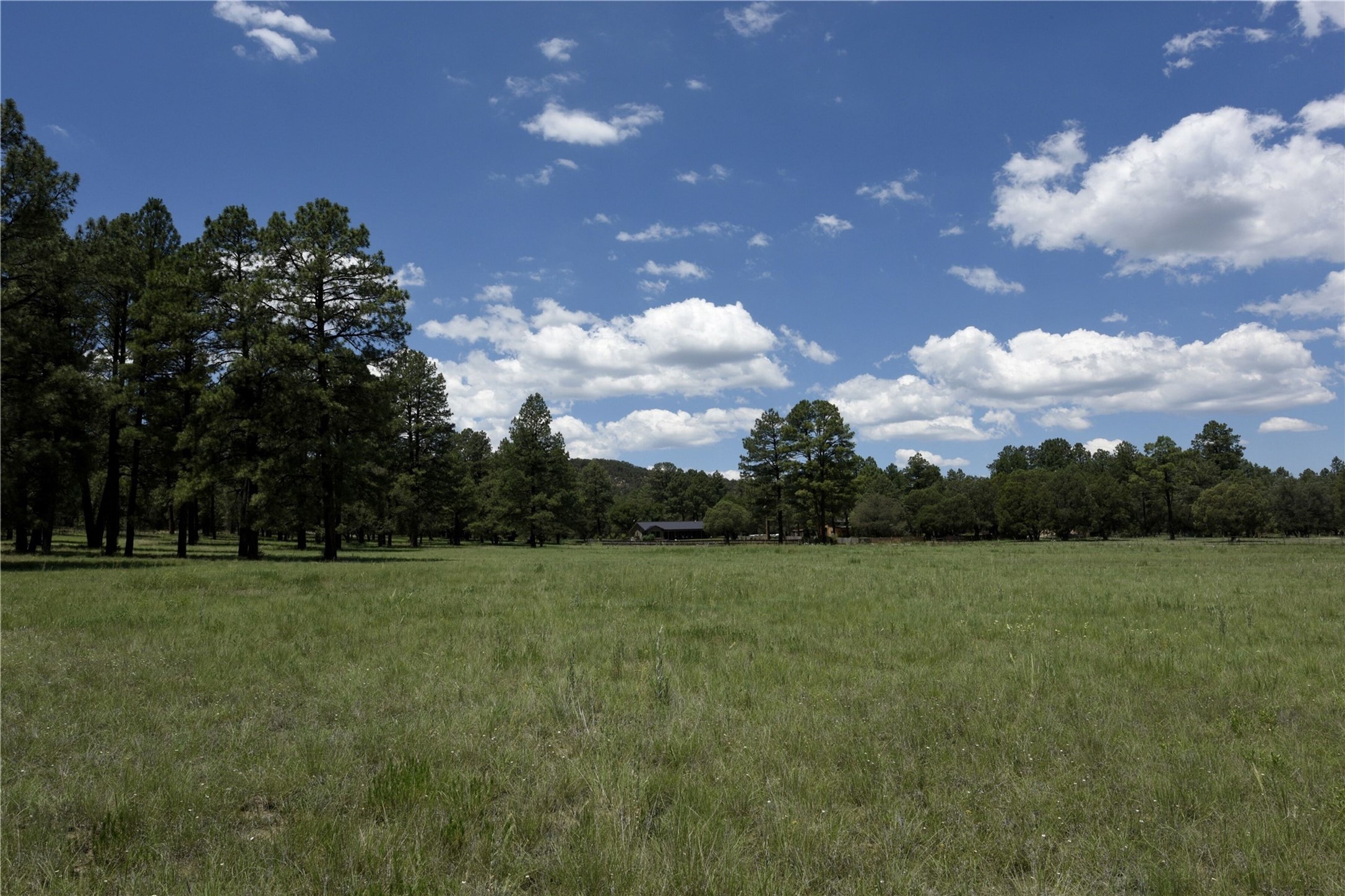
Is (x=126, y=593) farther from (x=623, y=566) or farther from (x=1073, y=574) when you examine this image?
(x=1073, y=574)

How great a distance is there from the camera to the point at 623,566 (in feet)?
90.7

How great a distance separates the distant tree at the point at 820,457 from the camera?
73.9 metres

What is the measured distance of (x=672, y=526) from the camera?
130m

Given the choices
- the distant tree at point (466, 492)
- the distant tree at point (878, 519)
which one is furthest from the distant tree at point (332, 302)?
the distant tree at point (878, 519)

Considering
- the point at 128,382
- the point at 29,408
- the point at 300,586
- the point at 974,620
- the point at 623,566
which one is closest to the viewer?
the point at 974,620

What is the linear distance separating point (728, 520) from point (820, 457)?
30.4 meters

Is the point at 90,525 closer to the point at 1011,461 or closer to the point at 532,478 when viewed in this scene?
the point at 532,478

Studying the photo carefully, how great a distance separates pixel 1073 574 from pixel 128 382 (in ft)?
131

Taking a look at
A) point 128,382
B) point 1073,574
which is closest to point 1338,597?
point 1073,574

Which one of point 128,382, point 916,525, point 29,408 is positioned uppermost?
point 128,382

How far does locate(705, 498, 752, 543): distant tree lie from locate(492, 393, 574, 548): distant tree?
29.9 m

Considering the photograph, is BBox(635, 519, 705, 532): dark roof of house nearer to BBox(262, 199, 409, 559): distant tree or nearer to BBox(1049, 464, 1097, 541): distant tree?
BBox(1049, 464, 1097, 541): distant tree

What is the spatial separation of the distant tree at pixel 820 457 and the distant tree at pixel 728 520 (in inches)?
1064

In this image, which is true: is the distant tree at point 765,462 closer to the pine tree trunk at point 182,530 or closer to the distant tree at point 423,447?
the distant tree at point 423,447
